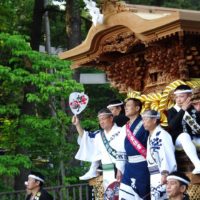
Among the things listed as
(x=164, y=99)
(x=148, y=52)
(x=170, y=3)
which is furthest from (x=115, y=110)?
(x=170, y=3)

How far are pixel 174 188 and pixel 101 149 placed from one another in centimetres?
227

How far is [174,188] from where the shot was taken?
5723 millimetres

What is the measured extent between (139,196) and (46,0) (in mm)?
7974

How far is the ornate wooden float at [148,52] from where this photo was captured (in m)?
6.98

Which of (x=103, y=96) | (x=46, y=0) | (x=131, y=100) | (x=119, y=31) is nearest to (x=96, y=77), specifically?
(x=46, y=0)

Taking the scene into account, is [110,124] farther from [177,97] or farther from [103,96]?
[103,96]

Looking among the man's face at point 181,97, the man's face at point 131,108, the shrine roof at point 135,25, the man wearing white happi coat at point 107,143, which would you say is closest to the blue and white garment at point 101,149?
the man wearing white happi coat at point 107,143

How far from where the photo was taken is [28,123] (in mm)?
9742

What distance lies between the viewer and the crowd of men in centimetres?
655

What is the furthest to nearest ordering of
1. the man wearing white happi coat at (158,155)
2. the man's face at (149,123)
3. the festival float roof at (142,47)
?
the festival float roof at (142,47) < the man's face at (149,123) < the man wearing white happi coat at (158,155)

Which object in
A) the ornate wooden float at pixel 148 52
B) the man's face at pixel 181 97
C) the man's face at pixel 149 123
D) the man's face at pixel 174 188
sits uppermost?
the ornate wooden float at pixel 148 52

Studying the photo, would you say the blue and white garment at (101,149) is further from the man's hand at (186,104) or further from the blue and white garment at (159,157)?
the man's hand at (186,104)

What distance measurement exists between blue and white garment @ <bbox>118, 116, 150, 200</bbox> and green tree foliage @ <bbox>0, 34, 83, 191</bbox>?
2.69 m

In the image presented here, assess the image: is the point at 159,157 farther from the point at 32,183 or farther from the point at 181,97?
the point at 32,183
